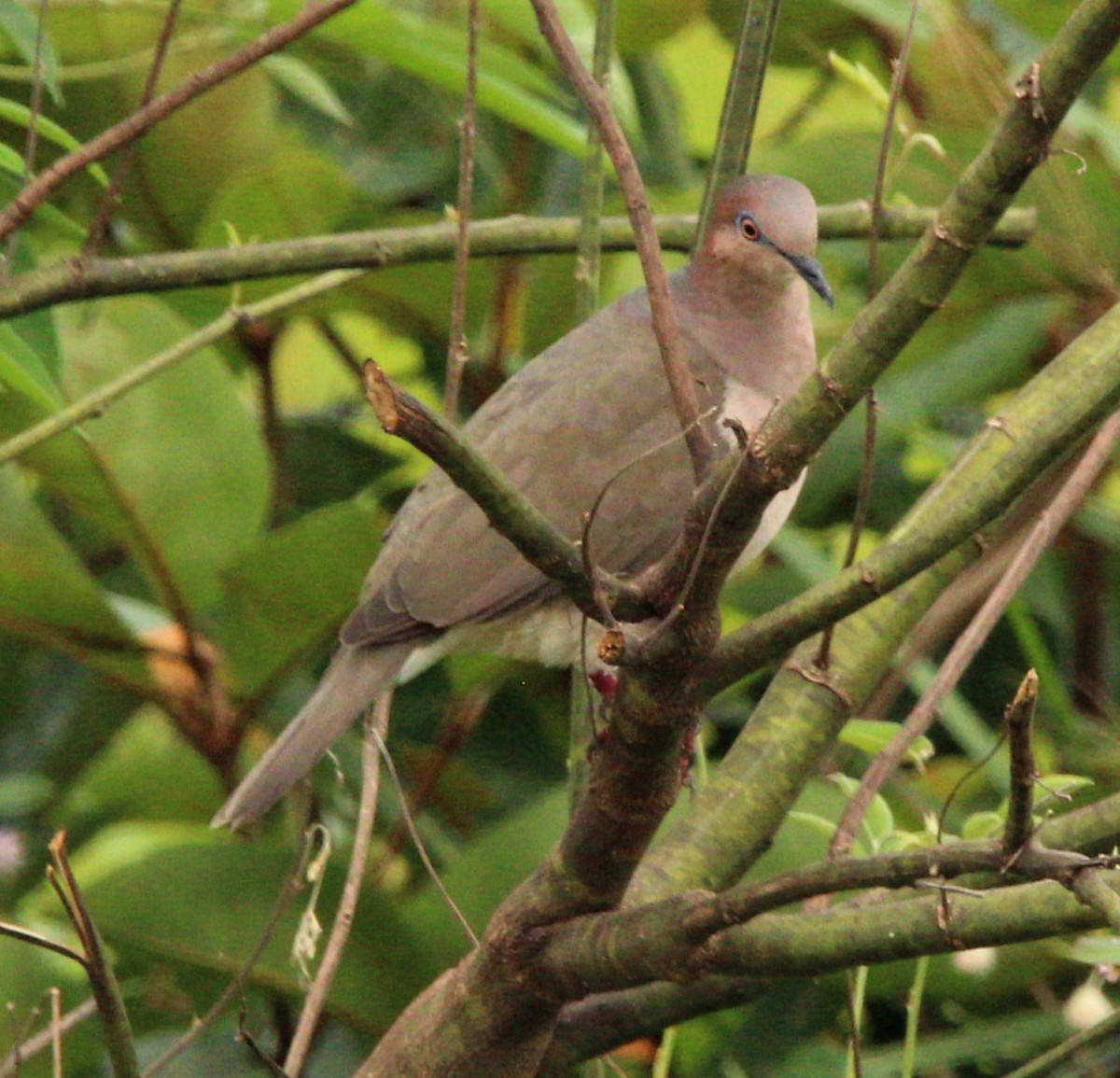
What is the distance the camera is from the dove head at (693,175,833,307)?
7.90 ft

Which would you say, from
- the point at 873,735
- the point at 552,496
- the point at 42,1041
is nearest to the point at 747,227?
the point at 552,496

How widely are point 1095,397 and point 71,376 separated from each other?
1.51 meters

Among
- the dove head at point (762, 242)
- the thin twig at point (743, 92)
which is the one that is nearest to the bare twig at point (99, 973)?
the thin twig at point (743, 92)

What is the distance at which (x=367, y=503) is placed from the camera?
7.66ft

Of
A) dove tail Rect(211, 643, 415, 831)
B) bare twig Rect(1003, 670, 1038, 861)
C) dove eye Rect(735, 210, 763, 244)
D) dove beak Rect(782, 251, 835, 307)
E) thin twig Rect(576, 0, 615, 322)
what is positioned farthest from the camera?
dove eye Rect(735, 210, 763, 244)

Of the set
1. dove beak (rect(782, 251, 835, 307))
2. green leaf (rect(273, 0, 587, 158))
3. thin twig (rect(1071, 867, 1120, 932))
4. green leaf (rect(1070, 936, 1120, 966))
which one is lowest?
thin twig (rect(1071, 867, 1120, 932))

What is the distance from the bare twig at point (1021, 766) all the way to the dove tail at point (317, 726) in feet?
3.84

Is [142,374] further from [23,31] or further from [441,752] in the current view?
[441,752]

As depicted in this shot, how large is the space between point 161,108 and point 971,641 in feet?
3.02

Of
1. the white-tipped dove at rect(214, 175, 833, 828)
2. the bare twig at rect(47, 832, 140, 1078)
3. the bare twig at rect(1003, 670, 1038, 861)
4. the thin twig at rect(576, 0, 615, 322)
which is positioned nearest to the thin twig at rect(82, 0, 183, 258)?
the thin twig at rect(576, 0, 615, 322)

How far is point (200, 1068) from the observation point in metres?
2.26

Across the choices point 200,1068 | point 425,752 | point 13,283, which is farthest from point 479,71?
point 200,1068

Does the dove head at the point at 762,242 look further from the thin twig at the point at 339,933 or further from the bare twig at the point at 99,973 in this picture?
the bare twig at the point at 99,973

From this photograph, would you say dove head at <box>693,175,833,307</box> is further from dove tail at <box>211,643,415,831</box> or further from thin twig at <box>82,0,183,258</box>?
thin twig at <box>82,0,183,258</box>
